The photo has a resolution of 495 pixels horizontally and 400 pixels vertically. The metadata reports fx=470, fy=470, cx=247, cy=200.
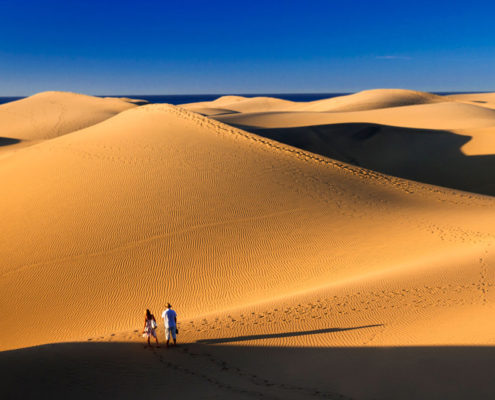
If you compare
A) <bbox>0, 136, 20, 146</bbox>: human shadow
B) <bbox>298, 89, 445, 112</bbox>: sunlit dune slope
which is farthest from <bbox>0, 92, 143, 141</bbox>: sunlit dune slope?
<bbox>298, 89, 445, 112</bbox>: sunlit dune slope

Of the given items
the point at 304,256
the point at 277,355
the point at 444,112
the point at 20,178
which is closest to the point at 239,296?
the point at 304,256

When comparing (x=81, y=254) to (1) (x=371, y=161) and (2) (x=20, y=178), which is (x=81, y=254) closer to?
(2) (x=20, y=178)

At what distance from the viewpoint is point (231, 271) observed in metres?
12.0

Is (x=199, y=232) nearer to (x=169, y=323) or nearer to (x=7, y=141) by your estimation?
(x=169, y=323)

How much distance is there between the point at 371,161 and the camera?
110 ft

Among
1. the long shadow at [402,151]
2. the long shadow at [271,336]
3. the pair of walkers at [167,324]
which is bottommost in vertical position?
the long shadow at [271,336]

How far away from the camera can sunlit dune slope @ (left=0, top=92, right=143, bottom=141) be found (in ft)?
168

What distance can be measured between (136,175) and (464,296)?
12.2 metres

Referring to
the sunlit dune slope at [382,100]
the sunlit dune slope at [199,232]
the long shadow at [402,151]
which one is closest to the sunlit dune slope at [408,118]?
the long shadow at [402,151]

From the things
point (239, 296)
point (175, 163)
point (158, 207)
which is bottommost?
point (239, 296)

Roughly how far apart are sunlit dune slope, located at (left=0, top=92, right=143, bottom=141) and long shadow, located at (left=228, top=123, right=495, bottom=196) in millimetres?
26621

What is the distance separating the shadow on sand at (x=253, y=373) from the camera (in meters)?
6.11

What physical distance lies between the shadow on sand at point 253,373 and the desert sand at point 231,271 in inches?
1.1

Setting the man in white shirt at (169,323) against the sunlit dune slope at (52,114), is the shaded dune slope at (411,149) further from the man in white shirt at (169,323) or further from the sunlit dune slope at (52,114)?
the sunlit dune slope at (52,114)
